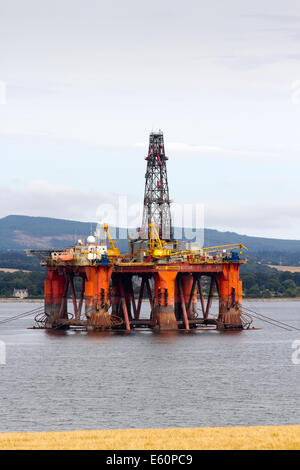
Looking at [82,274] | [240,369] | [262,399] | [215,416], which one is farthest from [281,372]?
[82,274]

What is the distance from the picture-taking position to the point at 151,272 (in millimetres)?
105250

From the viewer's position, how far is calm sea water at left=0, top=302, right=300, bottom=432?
47.1 meters

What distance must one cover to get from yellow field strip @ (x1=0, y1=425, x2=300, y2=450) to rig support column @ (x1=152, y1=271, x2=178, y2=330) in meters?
67.9

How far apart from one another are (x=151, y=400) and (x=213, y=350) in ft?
111

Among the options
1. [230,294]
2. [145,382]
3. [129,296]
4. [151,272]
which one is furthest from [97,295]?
[145,382]

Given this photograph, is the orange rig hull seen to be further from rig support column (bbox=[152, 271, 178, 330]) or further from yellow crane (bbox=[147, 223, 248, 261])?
yellow crane (bbox=[147, 223, 248, 261])

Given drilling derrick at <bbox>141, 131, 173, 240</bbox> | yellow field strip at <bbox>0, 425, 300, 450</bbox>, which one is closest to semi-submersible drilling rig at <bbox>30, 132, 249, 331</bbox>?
drilling derrick at <bbox>141, 131, 173, 240</bbox>

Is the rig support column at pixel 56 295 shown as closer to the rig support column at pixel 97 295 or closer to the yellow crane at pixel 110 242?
the yellow crane at pixel 110 242

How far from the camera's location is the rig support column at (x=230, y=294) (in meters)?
105

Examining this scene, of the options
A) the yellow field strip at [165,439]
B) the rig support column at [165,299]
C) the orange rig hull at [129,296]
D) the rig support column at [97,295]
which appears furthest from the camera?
the rig support column at [165,299]

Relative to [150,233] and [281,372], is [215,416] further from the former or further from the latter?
[150,233]

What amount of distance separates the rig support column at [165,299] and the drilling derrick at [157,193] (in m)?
14.7

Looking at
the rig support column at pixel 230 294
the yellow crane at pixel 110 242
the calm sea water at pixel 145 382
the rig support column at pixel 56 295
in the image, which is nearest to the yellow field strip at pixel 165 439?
the calm sea water at pixel 145 382

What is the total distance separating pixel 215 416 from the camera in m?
47.5
